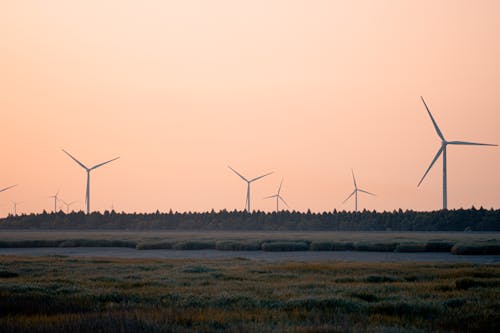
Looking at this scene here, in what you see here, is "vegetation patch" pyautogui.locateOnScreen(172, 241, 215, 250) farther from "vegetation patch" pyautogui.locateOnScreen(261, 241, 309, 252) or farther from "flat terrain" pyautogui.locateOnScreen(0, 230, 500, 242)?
"flat terrain" pyautogui.locateOnScreen(0, 230, 500, 242)

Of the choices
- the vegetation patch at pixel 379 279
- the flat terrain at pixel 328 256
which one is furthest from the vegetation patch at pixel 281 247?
the vegetation patch at pixel 379 279

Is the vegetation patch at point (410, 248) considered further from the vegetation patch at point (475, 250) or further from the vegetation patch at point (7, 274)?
the vegetation patch at point (7, 274)

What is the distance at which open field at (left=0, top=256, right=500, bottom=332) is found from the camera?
24.4m

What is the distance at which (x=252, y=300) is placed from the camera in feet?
103

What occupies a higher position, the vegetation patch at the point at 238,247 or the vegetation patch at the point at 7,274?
the vegetation patch at the point at 7,274

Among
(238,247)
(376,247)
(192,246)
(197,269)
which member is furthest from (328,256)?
(197,269)

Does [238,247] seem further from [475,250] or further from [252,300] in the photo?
[252,300]

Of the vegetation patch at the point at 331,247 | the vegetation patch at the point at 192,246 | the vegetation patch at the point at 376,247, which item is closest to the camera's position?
the vegetation patch at the point at 376,247

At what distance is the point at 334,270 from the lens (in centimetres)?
4866

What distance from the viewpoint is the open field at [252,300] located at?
24.4m

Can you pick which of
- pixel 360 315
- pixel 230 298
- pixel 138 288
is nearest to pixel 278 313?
pixel 360 315

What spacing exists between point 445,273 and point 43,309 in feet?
83.7

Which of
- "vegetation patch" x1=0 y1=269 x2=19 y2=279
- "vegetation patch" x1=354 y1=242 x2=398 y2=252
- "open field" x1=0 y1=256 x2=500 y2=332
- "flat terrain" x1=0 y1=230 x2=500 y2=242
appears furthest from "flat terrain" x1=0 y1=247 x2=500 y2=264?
"vegetation patch" x1=0 y1=269 x2=19 y2=279

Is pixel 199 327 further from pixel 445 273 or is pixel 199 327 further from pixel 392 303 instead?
pixel 445 273
